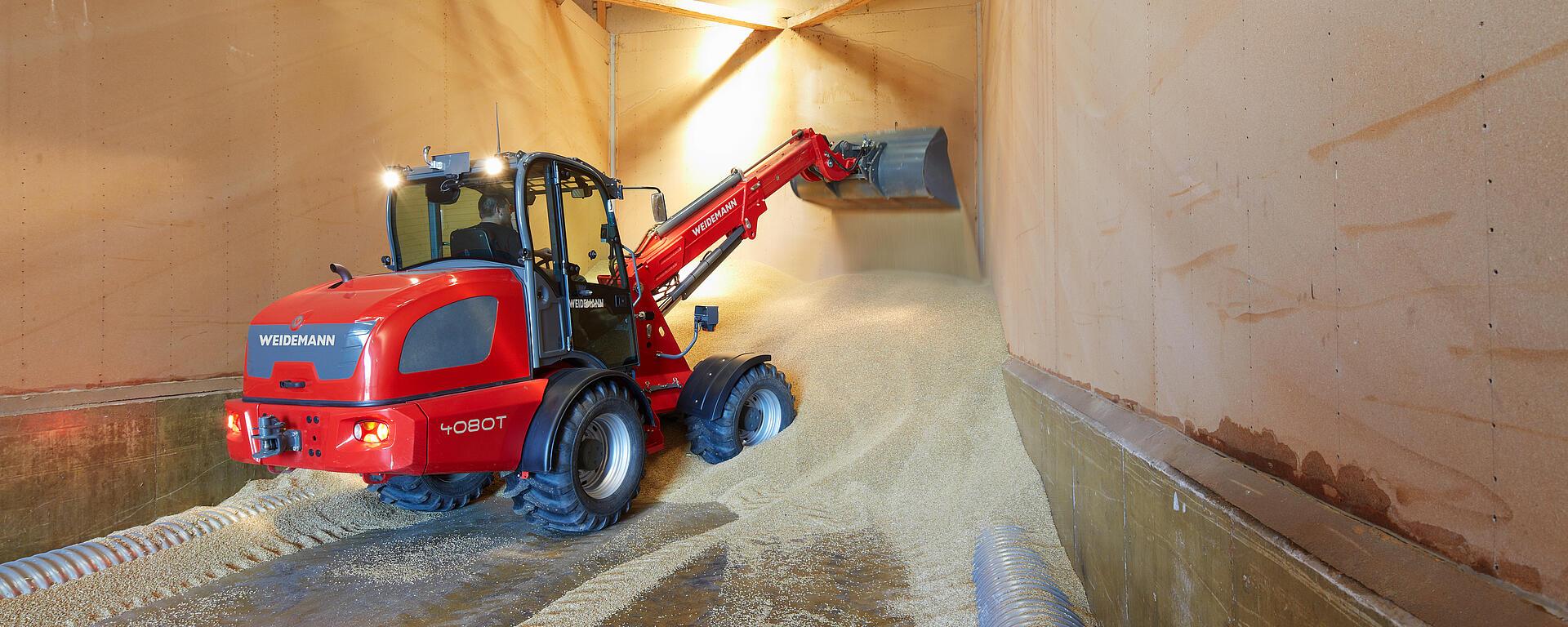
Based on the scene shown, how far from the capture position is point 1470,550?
45.1 inches

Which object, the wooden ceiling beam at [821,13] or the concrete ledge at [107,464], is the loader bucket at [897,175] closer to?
the wooden ceiling beam at [821,13]

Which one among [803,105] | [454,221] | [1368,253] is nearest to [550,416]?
[454,221]

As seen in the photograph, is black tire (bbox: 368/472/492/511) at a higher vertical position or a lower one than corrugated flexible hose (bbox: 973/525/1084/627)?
lower

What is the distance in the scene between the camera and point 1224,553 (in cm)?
172

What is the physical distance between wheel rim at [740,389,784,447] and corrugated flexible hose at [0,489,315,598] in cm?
317

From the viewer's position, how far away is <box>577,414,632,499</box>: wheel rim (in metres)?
5.00

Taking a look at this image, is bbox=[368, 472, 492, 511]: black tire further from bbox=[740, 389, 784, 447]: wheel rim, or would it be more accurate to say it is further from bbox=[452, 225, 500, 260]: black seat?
bbox=[740, 389, 784, 447]: wheel rim

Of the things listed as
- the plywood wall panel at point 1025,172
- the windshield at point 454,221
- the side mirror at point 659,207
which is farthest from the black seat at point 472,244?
the plywood wall panel at point 1025,172

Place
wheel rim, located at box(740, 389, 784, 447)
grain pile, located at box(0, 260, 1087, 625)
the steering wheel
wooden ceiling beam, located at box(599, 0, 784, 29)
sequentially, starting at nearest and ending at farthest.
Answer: grain pile, located at box(0, 260, 1087, 625), the steering wheel, wheel rim, located at box(740, 389, 784, 447), wooden ceiling beam, located at box(599, 0, 784, 29)

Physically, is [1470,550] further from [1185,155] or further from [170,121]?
[170,121]

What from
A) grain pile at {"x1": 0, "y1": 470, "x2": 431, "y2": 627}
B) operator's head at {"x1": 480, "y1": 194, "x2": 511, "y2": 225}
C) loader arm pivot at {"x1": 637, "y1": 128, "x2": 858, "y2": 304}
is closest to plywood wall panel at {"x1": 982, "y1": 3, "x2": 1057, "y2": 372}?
loader arm pivot at {"x1": 637, "y1": 128, "x2": 858, "y2": 304}

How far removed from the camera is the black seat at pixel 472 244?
198 inches

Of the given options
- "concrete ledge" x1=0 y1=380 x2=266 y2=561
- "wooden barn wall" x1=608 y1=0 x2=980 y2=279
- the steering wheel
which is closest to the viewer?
"concrete ledge" x1=0 y1=380 x2=266 y2=561

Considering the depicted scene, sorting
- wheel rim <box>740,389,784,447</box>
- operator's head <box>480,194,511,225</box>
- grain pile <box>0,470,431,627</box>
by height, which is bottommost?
grain pile <box>0,470,431,627</box>
